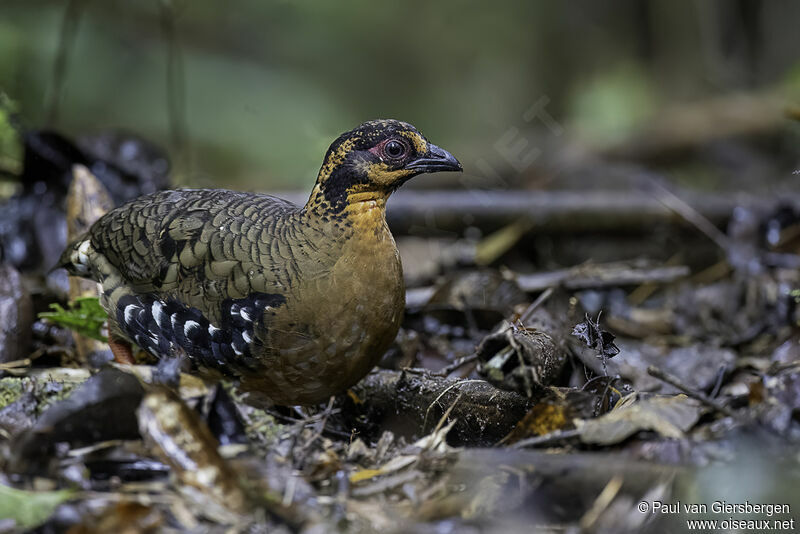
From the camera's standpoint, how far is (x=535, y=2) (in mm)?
12641

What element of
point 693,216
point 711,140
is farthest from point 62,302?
point 711,140

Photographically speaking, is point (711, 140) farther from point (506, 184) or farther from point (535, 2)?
point (535, 2)

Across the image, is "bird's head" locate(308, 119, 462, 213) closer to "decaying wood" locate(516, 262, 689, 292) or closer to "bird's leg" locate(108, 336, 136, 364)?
"bird's leg" locate(108, 336, 136, 364)

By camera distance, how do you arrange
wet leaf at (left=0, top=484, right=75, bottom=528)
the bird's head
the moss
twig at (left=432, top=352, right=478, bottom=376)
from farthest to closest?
twig at (left=432, top=352, right=478, bottom=376), the bird's head, the moss, wet leaf at (left=0, top=484, right=75, bottom=528)

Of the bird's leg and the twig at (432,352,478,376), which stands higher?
the bird's leg

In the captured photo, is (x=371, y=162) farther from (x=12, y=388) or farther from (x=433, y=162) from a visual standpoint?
(x=12, y=388)

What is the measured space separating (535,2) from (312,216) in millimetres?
10476

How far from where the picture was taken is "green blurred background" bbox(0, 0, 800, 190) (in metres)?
9.16

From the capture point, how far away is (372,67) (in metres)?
11.6

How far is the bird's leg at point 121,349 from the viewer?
3662 millimetres

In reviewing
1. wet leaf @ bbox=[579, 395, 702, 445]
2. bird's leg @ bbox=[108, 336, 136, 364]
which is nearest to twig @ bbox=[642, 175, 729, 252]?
wet leaf @ bbox=[579, 395, 702, 445]

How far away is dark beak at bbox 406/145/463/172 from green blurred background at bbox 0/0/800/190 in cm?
438

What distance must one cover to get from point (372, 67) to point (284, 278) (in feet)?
29.4

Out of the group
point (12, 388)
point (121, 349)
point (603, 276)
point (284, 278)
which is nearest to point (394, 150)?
point (284, 278)
